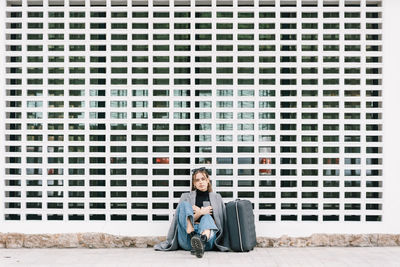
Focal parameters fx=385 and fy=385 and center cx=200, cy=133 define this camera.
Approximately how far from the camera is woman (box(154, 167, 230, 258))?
4.00 metres

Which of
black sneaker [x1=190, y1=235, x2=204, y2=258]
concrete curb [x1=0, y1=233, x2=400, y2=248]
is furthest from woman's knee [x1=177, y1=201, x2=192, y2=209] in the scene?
concrete curb [x1=0, y1=233, x2=400, y2=248]

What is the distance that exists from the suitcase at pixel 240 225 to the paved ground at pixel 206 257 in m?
0.10

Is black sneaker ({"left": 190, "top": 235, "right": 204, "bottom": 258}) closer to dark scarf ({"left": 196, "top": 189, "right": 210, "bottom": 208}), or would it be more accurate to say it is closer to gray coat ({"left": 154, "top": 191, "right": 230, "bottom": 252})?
gray coat ({"left": 154, "top": 191, "right": 230, "bottom": 252})

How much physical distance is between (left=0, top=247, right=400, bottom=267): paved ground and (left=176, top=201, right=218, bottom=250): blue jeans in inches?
3.8

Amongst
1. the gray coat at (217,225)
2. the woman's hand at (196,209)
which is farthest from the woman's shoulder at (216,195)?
the woman's hand at (196,209)

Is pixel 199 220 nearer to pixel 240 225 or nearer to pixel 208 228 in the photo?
pixel 208 228

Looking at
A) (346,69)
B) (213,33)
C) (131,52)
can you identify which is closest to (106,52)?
(131,52)

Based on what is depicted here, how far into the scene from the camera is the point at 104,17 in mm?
4566

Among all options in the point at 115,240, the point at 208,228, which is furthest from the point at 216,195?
the point at 115,240

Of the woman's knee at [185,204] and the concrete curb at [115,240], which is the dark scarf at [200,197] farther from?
the concrete curb at [115,240]

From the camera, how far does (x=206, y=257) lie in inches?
155

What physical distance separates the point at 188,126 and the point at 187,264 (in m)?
1.59

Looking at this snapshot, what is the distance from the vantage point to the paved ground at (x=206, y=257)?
146 inches

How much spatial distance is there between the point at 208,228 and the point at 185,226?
243 millimetres
